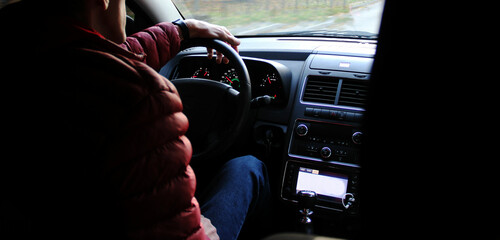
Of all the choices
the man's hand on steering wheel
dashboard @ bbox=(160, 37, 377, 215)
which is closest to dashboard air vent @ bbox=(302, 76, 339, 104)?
dashboard @ bbox=(160, 37, 377, 215)

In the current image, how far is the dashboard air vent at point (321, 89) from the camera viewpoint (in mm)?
2256

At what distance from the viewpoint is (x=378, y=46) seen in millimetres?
641

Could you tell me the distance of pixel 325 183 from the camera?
2.24 meters

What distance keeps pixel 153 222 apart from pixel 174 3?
6.72 feet

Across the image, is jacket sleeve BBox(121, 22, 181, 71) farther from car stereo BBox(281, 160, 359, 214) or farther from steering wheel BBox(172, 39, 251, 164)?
car stereo BBox(281, 160, 359, 214)

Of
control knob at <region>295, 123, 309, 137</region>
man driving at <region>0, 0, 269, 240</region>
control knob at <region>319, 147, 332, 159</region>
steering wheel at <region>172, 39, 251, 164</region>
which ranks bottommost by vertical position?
control knob at <region>319, 147, 332, 159</region>

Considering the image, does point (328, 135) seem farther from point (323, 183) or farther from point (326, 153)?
point (323, 183)

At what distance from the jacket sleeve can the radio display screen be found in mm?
988

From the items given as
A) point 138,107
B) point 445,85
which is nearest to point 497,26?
point 445,85

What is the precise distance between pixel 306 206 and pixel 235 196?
612 millimetres

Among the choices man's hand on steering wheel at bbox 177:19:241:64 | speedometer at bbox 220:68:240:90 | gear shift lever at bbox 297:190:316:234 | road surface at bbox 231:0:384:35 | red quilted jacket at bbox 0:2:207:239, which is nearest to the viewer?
red quilted jacket at bbox 0:2:207:239

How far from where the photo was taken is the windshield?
2.73 meters

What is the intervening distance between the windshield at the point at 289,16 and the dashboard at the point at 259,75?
48 centimetres

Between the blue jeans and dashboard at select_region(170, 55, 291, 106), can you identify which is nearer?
the blue jeans
